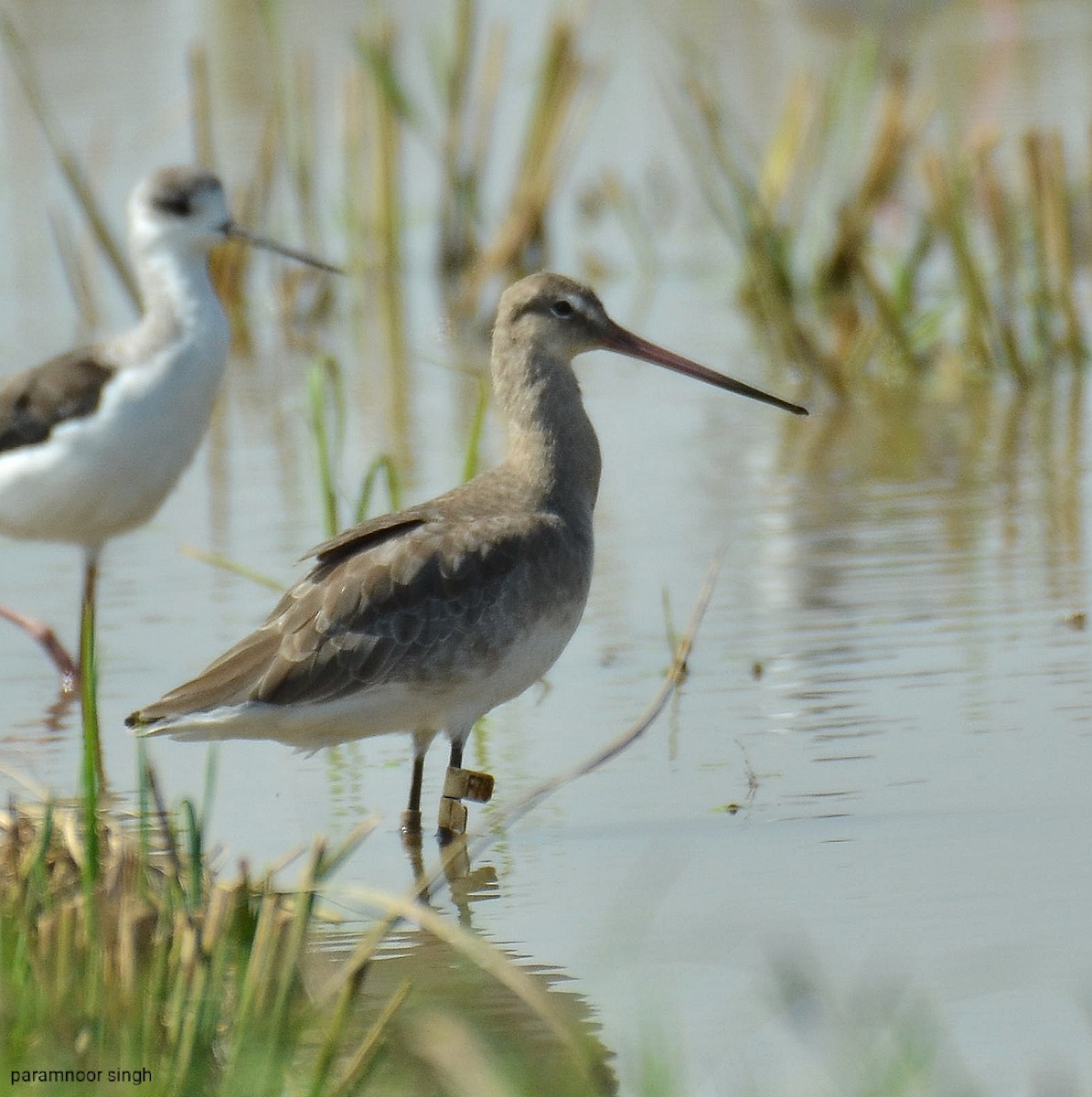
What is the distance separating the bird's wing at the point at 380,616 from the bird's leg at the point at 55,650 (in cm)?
156

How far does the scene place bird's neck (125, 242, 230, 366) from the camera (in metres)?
6.32

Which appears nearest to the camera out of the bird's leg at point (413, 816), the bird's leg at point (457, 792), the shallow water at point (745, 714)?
the shallow water at point (745, 714)

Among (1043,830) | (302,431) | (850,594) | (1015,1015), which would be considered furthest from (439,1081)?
(302,431)

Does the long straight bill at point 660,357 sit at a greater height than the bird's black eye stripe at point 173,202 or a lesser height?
lesser

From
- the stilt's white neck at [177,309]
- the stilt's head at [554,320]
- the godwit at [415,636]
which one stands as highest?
the stilt's white neck at [177,309]

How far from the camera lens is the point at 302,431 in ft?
30.0

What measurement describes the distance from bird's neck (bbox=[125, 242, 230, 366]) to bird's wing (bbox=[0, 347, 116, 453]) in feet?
0.43

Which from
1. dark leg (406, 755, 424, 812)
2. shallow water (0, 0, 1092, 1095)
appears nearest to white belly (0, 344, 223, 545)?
shallow water (0, 0, 1092, 1095)

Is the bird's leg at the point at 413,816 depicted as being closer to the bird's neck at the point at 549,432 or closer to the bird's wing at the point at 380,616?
the bird's wing at the point at 380,616

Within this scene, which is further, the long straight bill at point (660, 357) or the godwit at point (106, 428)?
the godwit at point (106, 428)

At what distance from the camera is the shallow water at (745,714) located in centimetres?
371

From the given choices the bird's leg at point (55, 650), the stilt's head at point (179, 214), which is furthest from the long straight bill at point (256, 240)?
the bird's leg at point (55, 650)

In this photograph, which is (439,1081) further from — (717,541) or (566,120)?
(566,120)

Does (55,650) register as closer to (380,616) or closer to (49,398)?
(49,398)
